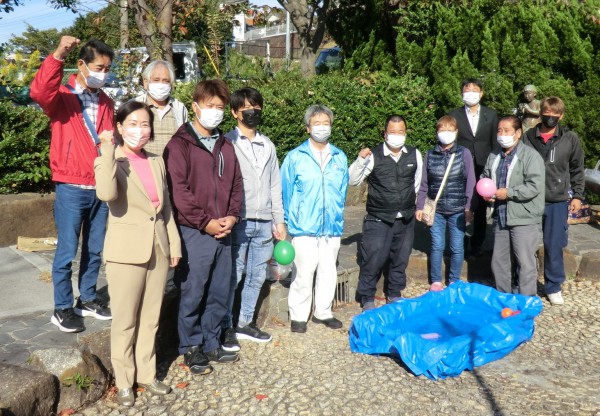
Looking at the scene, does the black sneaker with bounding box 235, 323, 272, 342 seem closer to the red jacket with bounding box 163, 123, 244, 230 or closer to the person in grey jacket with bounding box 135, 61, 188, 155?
the red jacket with bounding box 163, 123, 244, 230

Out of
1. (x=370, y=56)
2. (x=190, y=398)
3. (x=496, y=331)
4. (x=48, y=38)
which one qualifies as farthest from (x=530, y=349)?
(x=48, y=38)

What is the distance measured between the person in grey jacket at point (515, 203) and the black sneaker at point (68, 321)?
11.8 feet

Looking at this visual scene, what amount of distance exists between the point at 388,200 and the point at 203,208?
1.87 m

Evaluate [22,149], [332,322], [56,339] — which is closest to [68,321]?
[56,339]

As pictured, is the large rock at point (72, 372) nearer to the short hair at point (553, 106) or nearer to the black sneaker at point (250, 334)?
the black sneaker at point (250, 334)

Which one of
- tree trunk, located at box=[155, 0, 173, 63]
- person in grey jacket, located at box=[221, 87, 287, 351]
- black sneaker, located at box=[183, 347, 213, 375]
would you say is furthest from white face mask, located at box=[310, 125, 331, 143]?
tree trunk, located at box=[155, 0, 173, 63]

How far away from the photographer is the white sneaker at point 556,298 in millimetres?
6461

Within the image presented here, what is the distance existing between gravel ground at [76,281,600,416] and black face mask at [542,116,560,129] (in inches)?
76.3

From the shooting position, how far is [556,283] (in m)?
6.52

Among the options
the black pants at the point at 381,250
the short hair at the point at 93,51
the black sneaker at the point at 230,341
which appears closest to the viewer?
the short hair at the point at 93,51

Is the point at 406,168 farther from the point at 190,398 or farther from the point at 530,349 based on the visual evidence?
the point at 190,398

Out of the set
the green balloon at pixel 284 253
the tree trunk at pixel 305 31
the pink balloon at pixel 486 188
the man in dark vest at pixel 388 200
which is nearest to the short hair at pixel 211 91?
the green balloon at pixel 284 253

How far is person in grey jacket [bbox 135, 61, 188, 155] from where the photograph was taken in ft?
16.0

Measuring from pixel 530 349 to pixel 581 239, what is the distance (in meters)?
2.89
